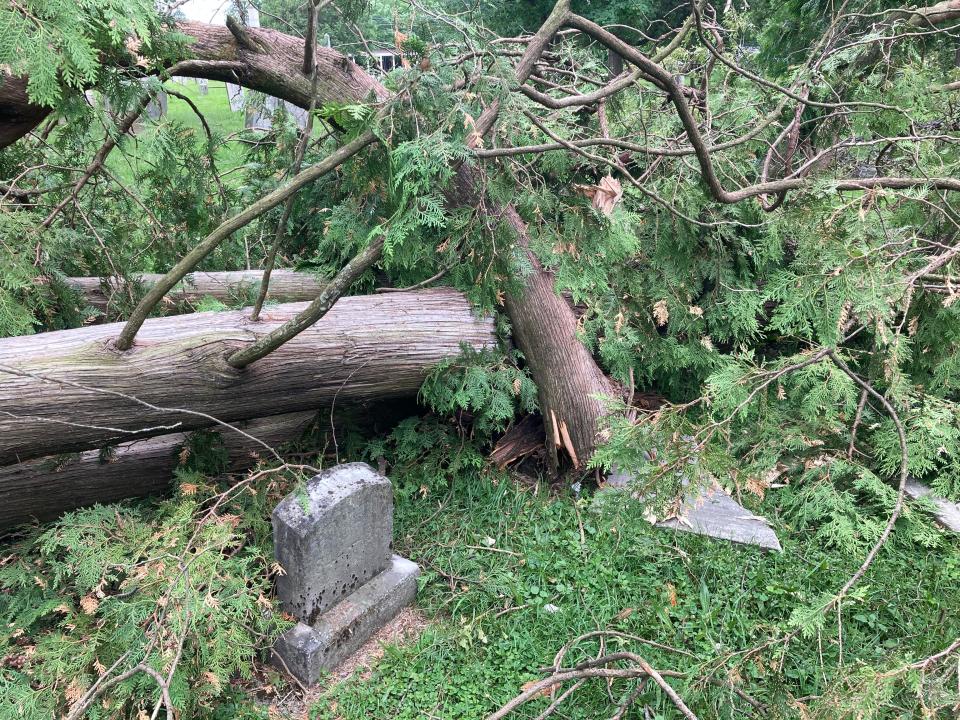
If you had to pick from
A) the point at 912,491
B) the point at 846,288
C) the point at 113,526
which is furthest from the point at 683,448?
the point at 113,526

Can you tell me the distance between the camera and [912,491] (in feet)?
12.6

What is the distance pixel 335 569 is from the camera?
316cm

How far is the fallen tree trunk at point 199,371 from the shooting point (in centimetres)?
292

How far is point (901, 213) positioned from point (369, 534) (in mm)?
2985

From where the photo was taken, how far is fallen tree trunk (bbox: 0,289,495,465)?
2.92 m

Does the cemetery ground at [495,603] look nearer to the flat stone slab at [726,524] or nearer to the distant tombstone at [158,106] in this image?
the flat stone slab at [726,524]

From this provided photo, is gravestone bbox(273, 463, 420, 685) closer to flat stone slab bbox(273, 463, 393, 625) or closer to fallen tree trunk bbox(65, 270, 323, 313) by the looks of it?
flat stone slab bbox(273, 463, 393, 625)

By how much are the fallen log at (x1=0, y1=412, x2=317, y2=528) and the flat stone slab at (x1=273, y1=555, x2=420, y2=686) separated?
1.15m

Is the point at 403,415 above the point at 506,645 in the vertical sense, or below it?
above

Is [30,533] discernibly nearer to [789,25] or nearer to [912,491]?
[912,491]

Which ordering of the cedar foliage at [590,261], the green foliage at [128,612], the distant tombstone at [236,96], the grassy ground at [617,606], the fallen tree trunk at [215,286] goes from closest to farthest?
the cedar foliage at [590,261] < the green foliage at [128,612] < the grassy ground at [617,606] < the fallen tree trunk at [215,286] < the distant tombstone at [236,96]

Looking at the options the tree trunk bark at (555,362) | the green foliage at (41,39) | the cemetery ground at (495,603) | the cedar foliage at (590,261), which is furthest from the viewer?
the tree trunk bark at (555,362)

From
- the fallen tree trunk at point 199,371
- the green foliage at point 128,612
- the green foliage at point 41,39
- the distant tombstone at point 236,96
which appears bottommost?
the green foliage at point 128,612

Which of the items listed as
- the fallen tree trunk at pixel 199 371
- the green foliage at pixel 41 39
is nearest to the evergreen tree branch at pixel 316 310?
the fallen tree trunk at pixel 199 371
